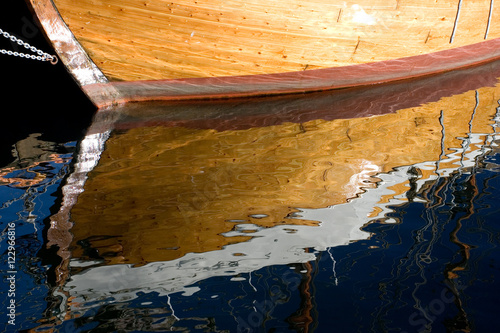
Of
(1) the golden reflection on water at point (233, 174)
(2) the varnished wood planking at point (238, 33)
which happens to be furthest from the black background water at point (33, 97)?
(1) the golden reflection on water at point (233, 174)

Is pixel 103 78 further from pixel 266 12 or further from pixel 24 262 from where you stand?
pixel 24 262

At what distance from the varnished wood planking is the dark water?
0.64 metres

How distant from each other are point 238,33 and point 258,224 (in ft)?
9.81

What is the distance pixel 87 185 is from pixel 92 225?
67 centimetres

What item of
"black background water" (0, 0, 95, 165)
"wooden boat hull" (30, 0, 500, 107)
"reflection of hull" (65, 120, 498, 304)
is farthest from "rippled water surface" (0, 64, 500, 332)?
"wooden boat hull" (30, 0, 500, 107)

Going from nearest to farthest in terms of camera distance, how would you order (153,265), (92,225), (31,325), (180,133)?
(31,325), (153,265), (92,225), (180,133)

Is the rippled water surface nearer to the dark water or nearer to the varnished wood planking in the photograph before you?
the dark water

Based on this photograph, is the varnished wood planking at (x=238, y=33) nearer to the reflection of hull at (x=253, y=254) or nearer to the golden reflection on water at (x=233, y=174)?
the golden reflection on water at (x=233, y=174)

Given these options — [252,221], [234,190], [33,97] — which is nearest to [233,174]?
[234,190]

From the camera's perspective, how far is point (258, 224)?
3445 mm

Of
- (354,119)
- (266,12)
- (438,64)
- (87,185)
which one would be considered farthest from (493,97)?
(87,185)

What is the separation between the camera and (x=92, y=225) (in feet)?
11.2

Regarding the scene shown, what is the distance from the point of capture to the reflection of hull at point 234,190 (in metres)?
3.04

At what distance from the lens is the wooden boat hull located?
5.45 m
